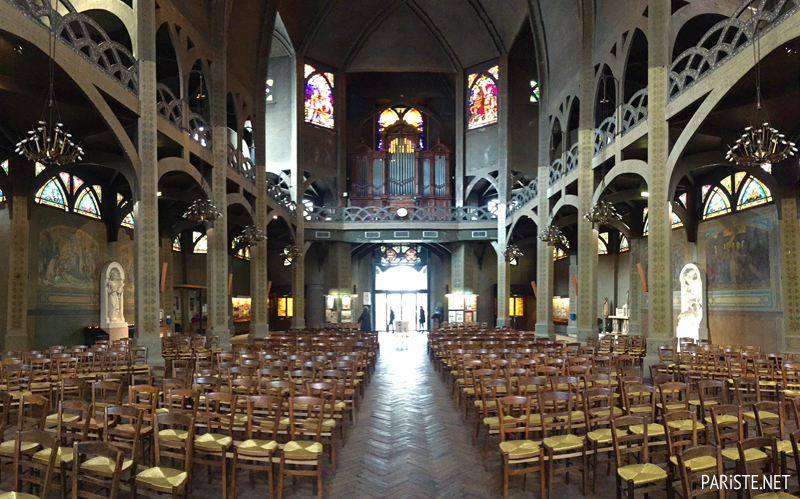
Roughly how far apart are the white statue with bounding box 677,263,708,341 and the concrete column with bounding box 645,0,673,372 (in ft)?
18.7

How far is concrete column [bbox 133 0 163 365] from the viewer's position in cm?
1196

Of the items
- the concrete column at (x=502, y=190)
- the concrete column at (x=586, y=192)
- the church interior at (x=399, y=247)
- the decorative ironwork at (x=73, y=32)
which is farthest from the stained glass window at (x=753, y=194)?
the decorative ironwork at (x=73, y=32)

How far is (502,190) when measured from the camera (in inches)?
1091

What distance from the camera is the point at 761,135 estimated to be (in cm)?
833

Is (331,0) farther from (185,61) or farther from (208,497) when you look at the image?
(208,497)

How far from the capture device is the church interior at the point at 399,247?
18.6 ft

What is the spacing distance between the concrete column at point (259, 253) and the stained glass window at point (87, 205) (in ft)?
17.9

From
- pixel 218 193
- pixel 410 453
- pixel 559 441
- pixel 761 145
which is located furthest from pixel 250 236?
pixel 559 441

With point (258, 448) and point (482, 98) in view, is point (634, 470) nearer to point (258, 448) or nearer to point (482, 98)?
point (258, 448)

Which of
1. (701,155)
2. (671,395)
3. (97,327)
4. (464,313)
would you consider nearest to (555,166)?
(701,155)

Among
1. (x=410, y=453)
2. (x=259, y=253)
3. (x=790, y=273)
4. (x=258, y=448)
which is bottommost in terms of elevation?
(x=410, y=453)

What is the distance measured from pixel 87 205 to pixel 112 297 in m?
2.93

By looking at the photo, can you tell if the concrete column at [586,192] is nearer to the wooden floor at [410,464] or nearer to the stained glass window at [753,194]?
the stained glass window at [753,194]

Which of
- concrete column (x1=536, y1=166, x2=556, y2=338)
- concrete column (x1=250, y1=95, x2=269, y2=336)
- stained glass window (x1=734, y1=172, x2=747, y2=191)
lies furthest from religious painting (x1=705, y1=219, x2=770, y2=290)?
concrete column (x1=250, y1=95, x2=269, y2=336)
